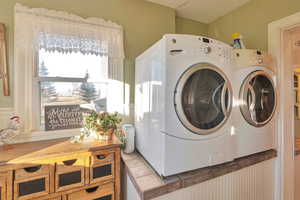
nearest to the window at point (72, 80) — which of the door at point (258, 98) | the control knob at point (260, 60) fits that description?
the door at point (258, 98)

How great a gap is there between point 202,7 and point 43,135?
99.8 inches

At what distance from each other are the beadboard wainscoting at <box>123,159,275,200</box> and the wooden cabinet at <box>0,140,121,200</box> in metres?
0.21

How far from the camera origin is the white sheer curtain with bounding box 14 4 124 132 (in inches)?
51.9

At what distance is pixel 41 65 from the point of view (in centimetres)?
143

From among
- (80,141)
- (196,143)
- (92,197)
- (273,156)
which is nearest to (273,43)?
(273,156)

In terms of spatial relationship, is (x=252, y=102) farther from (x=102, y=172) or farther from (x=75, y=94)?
(x=75, y=94)

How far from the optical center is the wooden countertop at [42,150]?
101cm

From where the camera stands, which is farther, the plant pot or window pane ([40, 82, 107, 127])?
window pane ([40, 82, 107, 127])

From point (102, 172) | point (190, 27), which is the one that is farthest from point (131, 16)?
point (102, 172)

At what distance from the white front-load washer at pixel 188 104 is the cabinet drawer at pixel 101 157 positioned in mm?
363

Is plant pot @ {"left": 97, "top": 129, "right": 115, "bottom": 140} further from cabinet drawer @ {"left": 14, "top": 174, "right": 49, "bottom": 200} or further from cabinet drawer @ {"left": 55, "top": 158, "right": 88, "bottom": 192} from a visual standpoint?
cabinet drawer @ {"left": 14, "top": 174, "right": 49, "bottom": 200}

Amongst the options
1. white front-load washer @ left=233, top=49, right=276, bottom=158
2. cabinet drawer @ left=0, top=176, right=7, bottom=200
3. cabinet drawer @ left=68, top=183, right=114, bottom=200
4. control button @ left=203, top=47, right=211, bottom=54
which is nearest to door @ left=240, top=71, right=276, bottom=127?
white front-load washer @ left=233, top=49, right=276, bottom=158

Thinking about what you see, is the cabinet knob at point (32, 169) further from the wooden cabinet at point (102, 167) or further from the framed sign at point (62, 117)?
the framed sign at point (62, 117)

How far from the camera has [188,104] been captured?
97 cm
